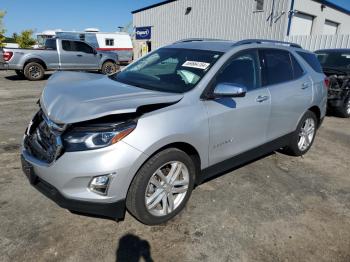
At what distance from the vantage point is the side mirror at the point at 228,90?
2.79 meters

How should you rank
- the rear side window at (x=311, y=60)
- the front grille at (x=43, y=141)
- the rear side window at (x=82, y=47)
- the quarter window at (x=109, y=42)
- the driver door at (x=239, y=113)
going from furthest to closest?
the quarter window at (x=109, y=42)
the rear side window at (x=82, y=47)
the rear side window at (x=311, y=60)
the driver door at (x=239, y=113)
the front grille at (x=43, y=141)

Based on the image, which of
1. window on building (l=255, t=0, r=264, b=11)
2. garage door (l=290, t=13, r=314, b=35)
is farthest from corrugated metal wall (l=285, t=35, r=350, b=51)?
window on building (l=255, t=0, r=264, b=11)

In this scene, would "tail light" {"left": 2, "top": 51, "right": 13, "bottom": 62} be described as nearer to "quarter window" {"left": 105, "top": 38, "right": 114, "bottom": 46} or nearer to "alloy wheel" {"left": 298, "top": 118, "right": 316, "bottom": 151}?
"quarter window" {"left": 105, "top": 38, "right": 114, "bottom": 46}

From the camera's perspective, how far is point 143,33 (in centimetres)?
2708

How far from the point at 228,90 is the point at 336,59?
21.3 feet

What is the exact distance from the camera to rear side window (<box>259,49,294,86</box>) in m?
3.68

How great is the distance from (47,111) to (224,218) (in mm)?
2008

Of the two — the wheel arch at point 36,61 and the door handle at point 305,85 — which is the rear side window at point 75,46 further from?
the door handle at point 305,85

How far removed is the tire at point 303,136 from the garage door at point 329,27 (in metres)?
19.4

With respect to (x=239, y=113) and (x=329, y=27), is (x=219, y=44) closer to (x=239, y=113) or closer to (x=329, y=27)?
(x=239, y=113)

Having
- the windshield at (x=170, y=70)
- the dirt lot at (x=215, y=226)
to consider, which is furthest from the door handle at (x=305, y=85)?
the windshield at (x=170, y=70)

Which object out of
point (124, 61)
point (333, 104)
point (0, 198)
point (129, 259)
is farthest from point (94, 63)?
point (129, 259)

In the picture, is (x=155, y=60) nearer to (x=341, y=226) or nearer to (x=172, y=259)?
(x=172, y=259)

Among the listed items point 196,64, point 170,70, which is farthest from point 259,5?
point 196,64
